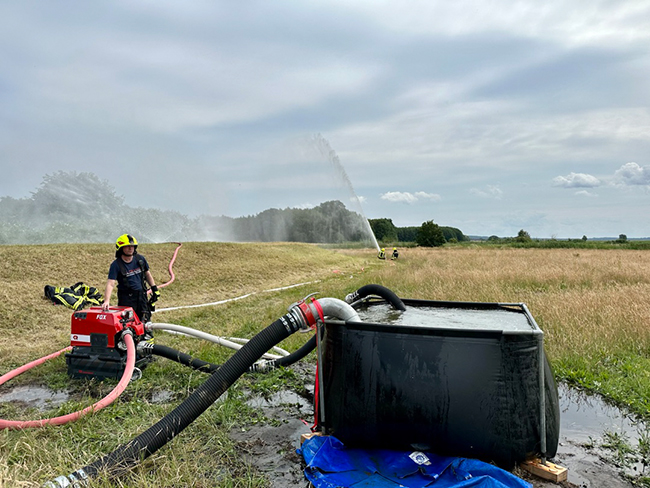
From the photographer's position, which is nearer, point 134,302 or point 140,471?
point 140,471

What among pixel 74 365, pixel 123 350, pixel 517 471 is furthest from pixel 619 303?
pixel 74 365

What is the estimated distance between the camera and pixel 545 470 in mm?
2871

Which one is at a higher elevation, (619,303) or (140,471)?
(619,303)

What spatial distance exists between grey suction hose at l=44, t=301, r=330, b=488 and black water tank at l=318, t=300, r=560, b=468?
42cm

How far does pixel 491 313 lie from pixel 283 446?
7.14 ft

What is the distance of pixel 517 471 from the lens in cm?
293

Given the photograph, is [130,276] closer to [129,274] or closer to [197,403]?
[129,274]

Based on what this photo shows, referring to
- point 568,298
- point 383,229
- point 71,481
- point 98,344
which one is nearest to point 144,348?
point 98,344

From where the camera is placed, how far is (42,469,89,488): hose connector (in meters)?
2.56

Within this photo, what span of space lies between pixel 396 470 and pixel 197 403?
4.57ft

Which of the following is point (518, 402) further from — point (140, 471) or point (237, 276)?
point (237, 276)

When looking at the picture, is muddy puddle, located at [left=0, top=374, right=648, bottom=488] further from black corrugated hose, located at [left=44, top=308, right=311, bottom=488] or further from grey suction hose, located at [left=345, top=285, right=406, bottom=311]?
grey suction hose, located at [left=345, top=285, right=406, bottom=311]

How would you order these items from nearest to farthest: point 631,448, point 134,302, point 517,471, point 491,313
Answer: point 517,471 < point 631,448 < point 491,313 < point 134,302

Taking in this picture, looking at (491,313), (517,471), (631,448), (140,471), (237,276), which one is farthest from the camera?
(237,276)
